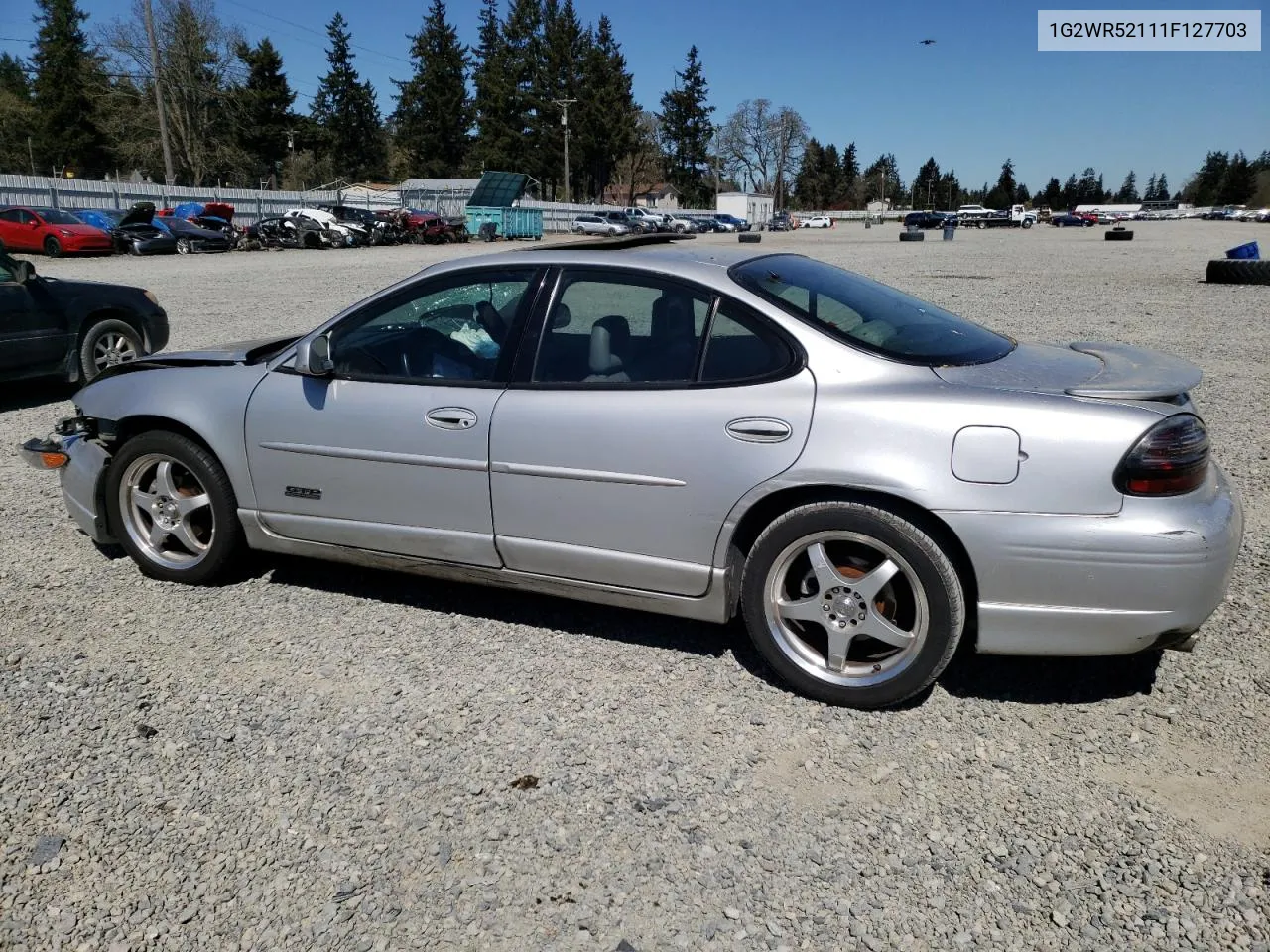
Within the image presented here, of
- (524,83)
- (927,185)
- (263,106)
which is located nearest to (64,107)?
(263,106)

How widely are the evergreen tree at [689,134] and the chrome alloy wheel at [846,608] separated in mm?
104977

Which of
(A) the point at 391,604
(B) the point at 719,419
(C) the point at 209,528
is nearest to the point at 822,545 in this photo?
(B) the point at 719,419

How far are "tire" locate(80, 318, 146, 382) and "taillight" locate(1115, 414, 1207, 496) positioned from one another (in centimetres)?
779

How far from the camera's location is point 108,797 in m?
2.79

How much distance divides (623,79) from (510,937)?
305 ft

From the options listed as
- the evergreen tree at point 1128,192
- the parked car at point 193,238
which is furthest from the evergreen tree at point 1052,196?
the parked car at point 193,238

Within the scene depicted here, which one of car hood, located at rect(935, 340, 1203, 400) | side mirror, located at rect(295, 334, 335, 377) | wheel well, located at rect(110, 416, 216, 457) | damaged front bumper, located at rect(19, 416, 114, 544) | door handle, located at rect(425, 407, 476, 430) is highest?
side mirror, located at rect(295, 334, 335, 377)

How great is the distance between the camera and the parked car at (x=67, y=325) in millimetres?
7484

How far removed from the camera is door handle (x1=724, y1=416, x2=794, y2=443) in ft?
10.3

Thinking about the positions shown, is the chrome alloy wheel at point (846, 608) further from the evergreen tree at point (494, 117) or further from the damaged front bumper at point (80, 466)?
the evergreen tree at point (494, 117)

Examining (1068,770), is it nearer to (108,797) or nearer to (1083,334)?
(108,797)

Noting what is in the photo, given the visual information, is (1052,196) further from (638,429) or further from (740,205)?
(638,429)

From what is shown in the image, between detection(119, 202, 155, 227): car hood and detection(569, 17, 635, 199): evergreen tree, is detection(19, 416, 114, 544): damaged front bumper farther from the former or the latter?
detection(569, 17, 635, 199): evergreen tree

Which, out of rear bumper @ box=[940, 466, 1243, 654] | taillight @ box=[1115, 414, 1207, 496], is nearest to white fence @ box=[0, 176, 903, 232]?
rear bumper @ box=[940, 466, 1243, 654]
